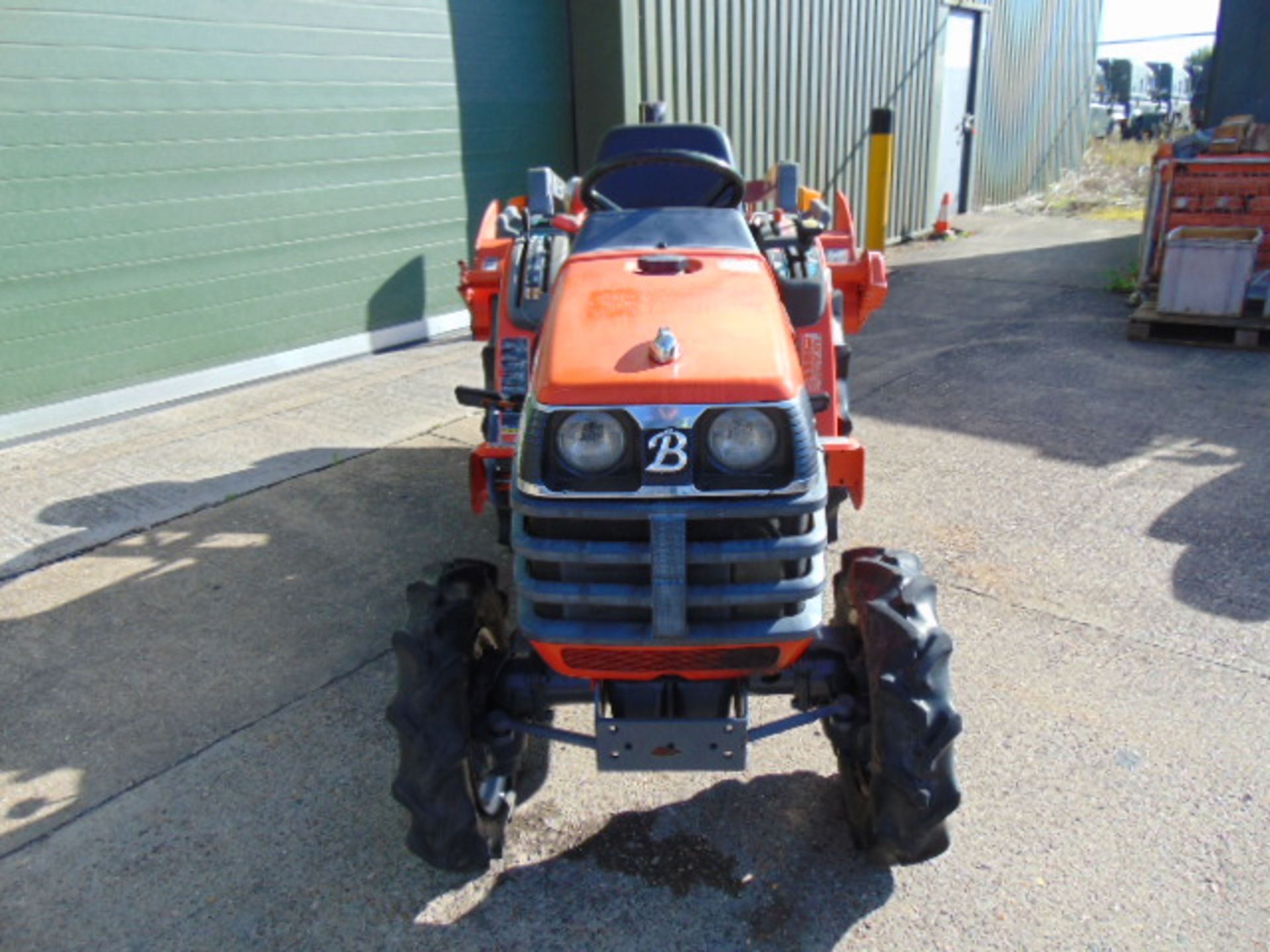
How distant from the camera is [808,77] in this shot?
10523mm

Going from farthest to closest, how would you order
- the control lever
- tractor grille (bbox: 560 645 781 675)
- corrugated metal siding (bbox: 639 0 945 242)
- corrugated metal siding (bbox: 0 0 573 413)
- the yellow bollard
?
the yellow bollard → corrugated metal siding (bbox: 639 0 945 242) → corrugated metal siding (bbox: 0 0 573 413) → the control lever → tractor grille (bbox: 560 645 781 675)

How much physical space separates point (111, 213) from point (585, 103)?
4138mm

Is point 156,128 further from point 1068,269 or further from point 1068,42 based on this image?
point 1068,42

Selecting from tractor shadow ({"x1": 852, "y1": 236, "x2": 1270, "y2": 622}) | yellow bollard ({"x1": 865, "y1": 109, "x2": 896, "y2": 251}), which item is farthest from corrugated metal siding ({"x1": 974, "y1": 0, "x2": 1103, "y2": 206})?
tractor shadow ({"x1": 852, "y1": 236, "x2": 1270, "y2": 622})

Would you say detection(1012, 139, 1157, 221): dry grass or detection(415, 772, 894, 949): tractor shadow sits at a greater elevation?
detection(1012, 139, 1157, 221): dry grass

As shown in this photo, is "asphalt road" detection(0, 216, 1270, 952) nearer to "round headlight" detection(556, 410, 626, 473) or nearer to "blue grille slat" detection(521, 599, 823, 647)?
"blue grille slat" detection(521, 599, 823, 647)

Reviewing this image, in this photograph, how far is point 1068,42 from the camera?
16.5 metres

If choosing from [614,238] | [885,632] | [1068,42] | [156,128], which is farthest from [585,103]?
[1068,42]

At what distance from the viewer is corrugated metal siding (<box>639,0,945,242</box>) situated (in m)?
8.88

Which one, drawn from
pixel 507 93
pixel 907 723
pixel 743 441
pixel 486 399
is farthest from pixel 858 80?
pixel 907 723

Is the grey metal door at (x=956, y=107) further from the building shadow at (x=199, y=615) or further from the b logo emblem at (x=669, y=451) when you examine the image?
the b logo emblem at (x=669, y=451)

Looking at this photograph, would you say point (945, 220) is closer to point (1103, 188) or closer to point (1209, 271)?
point (1103, 188)

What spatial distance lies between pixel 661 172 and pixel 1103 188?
14583mm

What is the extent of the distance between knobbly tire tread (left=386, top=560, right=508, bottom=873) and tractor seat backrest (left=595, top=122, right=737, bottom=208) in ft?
6.47
